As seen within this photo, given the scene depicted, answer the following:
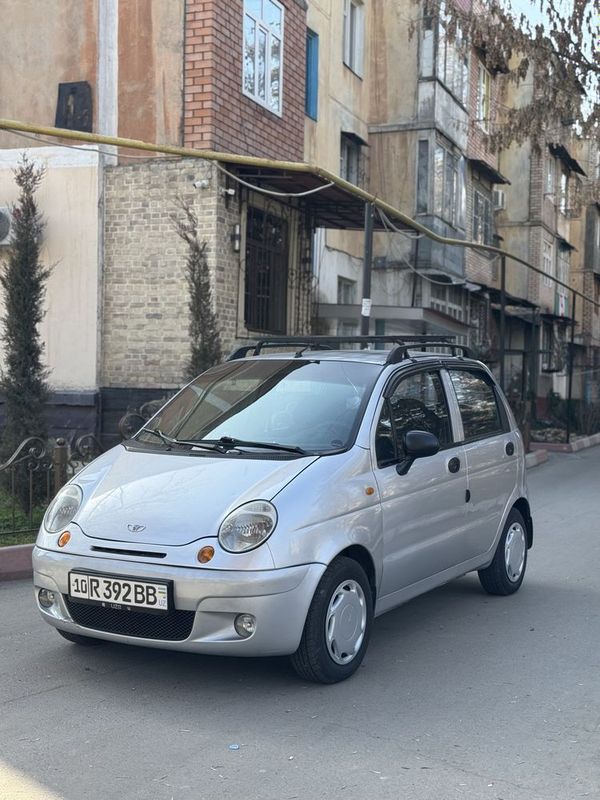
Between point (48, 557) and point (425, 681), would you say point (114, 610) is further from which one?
point (425, 681)

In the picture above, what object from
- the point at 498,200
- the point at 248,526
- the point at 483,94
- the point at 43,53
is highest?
the point at 483,94

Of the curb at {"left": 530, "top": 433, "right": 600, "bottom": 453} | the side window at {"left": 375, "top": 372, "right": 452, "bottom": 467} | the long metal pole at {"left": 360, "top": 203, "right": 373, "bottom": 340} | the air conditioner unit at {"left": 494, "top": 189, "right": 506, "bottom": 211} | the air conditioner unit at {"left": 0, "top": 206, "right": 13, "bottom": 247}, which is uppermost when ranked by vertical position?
the air conditioner unit at {"left": 494, "top": 189, "right": 506, "bottom": 211}

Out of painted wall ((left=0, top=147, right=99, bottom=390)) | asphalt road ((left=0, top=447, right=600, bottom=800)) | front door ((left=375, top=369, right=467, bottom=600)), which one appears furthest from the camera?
painted wall ((left=0, top=147, right=99, bottom=390))

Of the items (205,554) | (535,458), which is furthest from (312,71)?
(205,554)

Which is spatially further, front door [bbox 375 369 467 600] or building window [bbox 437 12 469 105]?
building window [bbox 437 12 469 105]

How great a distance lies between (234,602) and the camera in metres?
4.64

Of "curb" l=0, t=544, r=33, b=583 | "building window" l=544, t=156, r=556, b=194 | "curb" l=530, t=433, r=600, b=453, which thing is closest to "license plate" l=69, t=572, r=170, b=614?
"curb" l=0, t=544, r=33, b=583

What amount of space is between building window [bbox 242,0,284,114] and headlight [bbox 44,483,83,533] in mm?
10448

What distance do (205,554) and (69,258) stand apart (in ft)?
34.2

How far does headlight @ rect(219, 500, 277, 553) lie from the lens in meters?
4.74

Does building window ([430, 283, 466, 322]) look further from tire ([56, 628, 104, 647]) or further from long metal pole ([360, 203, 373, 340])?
tire ([56, 628, 104, 647])

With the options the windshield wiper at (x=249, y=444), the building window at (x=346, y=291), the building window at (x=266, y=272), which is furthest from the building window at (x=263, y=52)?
the windshield wiper at (x=249, y=444)

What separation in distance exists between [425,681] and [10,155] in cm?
1163

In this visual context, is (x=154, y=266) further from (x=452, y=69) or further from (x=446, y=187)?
(x=452, y=69)
